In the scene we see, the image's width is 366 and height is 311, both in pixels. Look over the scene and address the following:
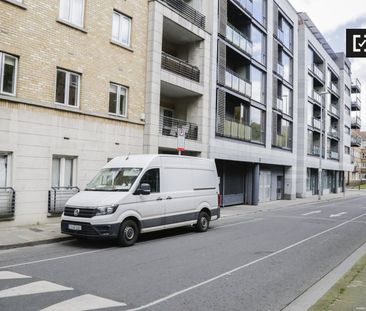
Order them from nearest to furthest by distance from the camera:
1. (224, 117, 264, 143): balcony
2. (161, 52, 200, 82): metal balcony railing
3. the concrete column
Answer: (161, 52, 200, 82): metal balcony railing < (224, 117, 264, 143): balcony < the concrete column

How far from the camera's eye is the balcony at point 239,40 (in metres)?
24.5

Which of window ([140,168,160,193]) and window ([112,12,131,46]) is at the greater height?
window ([112,12,131,46])

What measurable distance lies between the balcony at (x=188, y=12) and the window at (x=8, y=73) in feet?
29.3

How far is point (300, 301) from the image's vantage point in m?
5.86

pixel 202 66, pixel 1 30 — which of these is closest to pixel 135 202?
pixel 1 30

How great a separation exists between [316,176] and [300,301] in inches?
1590

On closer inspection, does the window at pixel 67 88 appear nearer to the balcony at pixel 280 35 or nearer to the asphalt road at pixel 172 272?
the asphalt road at pixel 172 272

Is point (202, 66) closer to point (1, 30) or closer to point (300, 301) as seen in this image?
point (1, 30)

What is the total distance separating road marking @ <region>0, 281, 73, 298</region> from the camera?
19.4 ft

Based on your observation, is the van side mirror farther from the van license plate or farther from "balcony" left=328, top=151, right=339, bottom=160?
"balcony" left=328, top=151, right=339, bottom=160

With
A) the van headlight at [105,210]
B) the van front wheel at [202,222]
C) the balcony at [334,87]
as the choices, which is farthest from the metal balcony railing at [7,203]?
the balcony at [334,87]

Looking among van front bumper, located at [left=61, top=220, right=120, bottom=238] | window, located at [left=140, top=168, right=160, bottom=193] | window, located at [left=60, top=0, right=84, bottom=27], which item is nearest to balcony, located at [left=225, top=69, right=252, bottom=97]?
window, located at [left=60, top=0, right=84, bottom=27]

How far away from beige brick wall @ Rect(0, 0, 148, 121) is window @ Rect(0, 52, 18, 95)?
0.58ft

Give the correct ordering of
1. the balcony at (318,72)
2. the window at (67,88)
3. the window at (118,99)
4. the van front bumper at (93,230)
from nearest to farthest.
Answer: the van front bumper at (93,230) < the window at (67,88) < the window at (118,99) < the balcony at (318,72)
